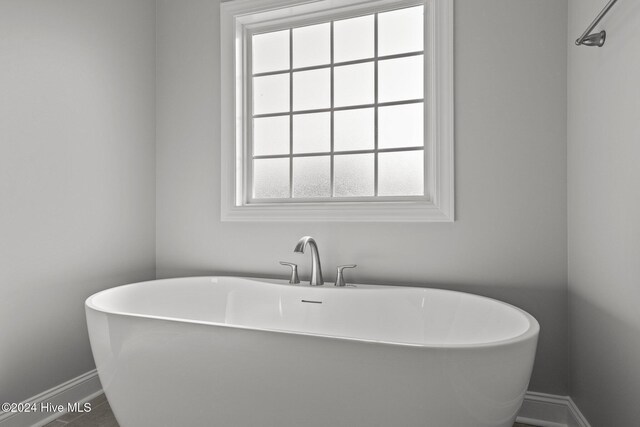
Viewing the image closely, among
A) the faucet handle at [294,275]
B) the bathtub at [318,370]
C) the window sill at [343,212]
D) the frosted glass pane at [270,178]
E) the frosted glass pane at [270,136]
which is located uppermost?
the frosted glass pane at [270,136]

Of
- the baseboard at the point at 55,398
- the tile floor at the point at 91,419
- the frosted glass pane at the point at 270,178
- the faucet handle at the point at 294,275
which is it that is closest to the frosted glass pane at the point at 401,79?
the frosted glass pane at the point at 270,178

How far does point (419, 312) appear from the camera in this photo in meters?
1.83

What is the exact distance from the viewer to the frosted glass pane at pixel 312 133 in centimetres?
237

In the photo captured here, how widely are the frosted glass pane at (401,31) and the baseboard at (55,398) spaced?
2.35 metres

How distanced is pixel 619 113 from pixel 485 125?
621 millimetres

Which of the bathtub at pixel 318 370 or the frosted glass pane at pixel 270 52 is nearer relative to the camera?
the bathtub at pixel 318 370

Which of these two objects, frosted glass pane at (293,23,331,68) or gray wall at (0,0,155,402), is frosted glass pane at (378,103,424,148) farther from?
gray wall at (0,0,155,402)

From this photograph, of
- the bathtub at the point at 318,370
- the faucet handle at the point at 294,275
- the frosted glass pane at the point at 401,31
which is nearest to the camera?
the bathtub at the point at 318,370

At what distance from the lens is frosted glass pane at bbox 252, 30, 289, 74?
8.09 feet

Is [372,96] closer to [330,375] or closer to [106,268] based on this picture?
[330,375]

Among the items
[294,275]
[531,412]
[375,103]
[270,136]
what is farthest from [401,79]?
[531,412]

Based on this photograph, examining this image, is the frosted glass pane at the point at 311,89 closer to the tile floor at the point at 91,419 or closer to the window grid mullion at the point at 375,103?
the window grid mullion at the point at 375,103

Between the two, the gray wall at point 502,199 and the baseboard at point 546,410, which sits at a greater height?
the gray wall at point 502,199

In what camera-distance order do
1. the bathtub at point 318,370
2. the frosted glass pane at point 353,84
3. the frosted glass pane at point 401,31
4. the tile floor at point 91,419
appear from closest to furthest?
the bathtub at point 318,370
the tile floor at point 91,419
the frosted glass pane at point 401,31
the frosted glass pane at point 353,84
